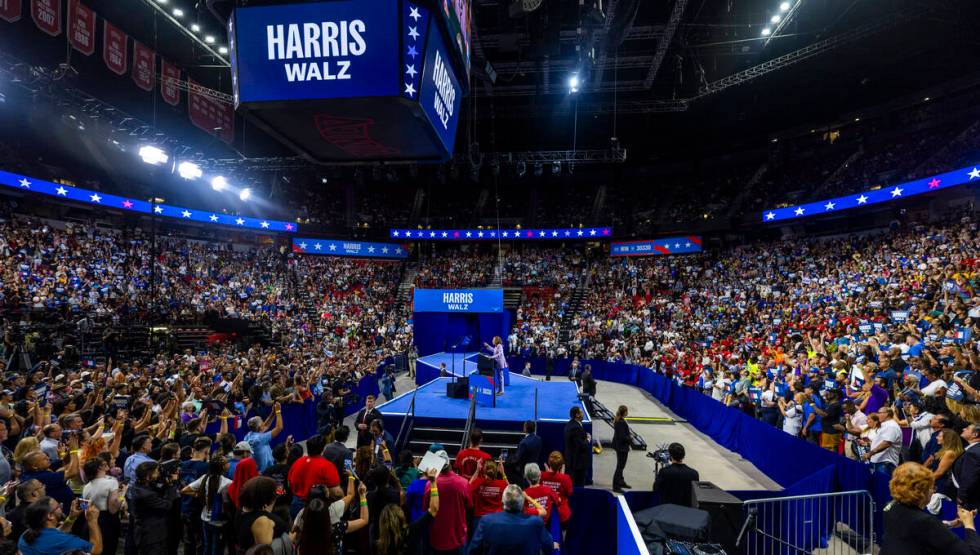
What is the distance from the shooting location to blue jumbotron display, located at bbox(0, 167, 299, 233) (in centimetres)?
2022

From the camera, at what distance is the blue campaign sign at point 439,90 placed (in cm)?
438

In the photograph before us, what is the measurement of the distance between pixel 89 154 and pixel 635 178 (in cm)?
3574

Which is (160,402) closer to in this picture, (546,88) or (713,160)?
(546,88)

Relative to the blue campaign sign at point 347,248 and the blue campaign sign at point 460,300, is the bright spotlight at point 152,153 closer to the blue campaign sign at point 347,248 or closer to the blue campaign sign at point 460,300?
the blue campaign sign at point 347,248

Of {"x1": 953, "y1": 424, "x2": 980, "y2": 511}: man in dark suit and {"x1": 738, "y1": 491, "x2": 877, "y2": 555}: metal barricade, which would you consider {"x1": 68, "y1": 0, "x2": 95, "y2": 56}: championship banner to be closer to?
{"x1": 738, "y1": 491, "x2": 877, "y2": 555}: metal barricade

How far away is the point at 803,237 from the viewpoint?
25625 millimetres

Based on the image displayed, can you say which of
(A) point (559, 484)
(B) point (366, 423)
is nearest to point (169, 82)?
(B) point (366, 423)

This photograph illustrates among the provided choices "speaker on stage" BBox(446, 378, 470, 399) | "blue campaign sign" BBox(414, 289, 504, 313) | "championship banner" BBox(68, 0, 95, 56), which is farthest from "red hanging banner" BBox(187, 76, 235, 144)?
"speaker on stage" BBox(446, 378, 470, 399)

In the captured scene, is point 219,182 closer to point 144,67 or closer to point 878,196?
point 144,67

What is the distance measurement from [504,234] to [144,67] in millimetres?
22777

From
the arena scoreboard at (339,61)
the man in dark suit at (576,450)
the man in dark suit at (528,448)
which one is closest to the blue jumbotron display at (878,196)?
the man in dark suit at (576,450)

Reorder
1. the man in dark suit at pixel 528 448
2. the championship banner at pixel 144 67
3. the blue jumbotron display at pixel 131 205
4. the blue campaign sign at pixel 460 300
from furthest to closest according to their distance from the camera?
the blue campaign sign at pixel 460 300
the blue jumbotron display at pixel 131 205
the championship banner at pixel 144 67
the man in dark suit at pixel 528 448

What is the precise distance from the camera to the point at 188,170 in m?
25.6

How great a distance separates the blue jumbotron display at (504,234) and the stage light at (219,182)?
11.6 metres
